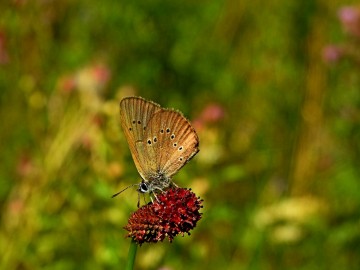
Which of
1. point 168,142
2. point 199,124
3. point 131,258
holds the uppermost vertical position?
point 199,124

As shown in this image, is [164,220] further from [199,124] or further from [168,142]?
[199,124]

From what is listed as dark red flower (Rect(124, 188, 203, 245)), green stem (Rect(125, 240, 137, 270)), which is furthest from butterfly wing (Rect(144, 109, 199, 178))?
green stem (Rect(125, 240, 137, 270))

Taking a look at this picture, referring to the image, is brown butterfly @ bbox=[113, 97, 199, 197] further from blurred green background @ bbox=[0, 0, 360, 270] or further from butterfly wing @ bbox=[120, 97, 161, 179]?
blurred green background @ bbox=[0, 0, 360, 270]

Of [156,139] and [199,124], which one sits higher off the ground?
[199,124]

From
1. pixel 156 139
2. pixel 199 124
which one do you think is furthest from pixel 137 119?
pixel 199 124

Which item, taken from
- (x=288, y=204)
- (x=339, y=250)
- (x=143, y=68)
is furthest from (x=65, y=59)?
(x=339, y=250)

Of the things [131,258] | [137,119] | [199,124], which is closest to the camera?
[131,258]

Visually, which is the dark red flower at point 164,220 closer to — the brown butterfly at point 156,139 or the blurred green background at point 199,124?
the brown butterfly at point 156,139
